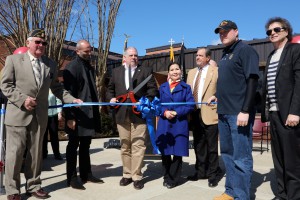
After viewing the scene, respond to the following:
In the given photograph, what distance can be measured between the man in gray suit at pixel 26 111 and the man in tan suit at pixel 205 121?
2.29 meters

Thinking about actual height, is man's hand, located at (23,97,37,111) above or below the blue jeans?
above

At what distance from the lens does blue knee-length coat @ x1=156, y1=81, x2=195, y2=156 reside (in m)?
4.37

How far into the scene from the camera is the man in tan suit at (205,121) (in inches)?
183

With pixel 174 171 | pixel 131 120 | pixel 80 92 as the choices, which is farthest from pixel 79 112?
pixel 174 171

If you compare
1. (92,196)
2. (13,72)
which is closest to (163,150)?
(92,196)

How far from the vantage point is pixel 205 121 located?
4.67m

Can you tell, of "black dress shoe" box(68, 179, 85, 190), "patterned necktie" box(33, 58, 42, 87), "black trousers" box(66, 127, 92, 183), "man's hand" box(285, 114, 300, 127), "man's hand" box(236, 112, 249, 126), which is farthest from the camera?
"black trousers" box(66, 127, 92, 183)

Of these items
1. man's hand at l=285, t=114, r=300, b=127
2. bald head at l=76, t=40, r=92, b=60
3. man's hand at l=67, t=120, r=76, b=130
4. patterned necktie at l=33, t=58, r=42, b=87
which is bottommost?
man's hand at l=67, t=120, r=76, b=130

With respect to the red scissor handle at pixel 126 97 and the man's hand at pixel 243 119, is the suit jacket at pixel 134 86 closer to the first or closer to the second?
the red scissor handle at pixel 126 97

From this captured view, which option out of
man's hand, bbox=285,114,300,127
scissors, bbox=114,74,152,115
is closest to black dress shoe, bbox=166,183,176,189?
scissors, bbox=114,74,152,115

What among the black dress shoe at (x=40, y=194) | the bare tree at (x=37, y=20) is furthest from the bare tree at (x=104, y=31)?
the black dress shoe at (x=40, y=194)

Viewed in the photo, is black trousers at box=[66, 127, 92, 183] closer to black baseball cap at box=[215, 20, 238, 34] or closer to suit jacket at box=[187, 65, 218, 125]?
suit jacket at box=[187, 65, 218, 125]

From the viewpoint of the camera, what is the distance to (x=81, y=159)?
474cm

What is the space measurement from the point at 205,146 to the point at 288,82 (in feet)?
6.47
